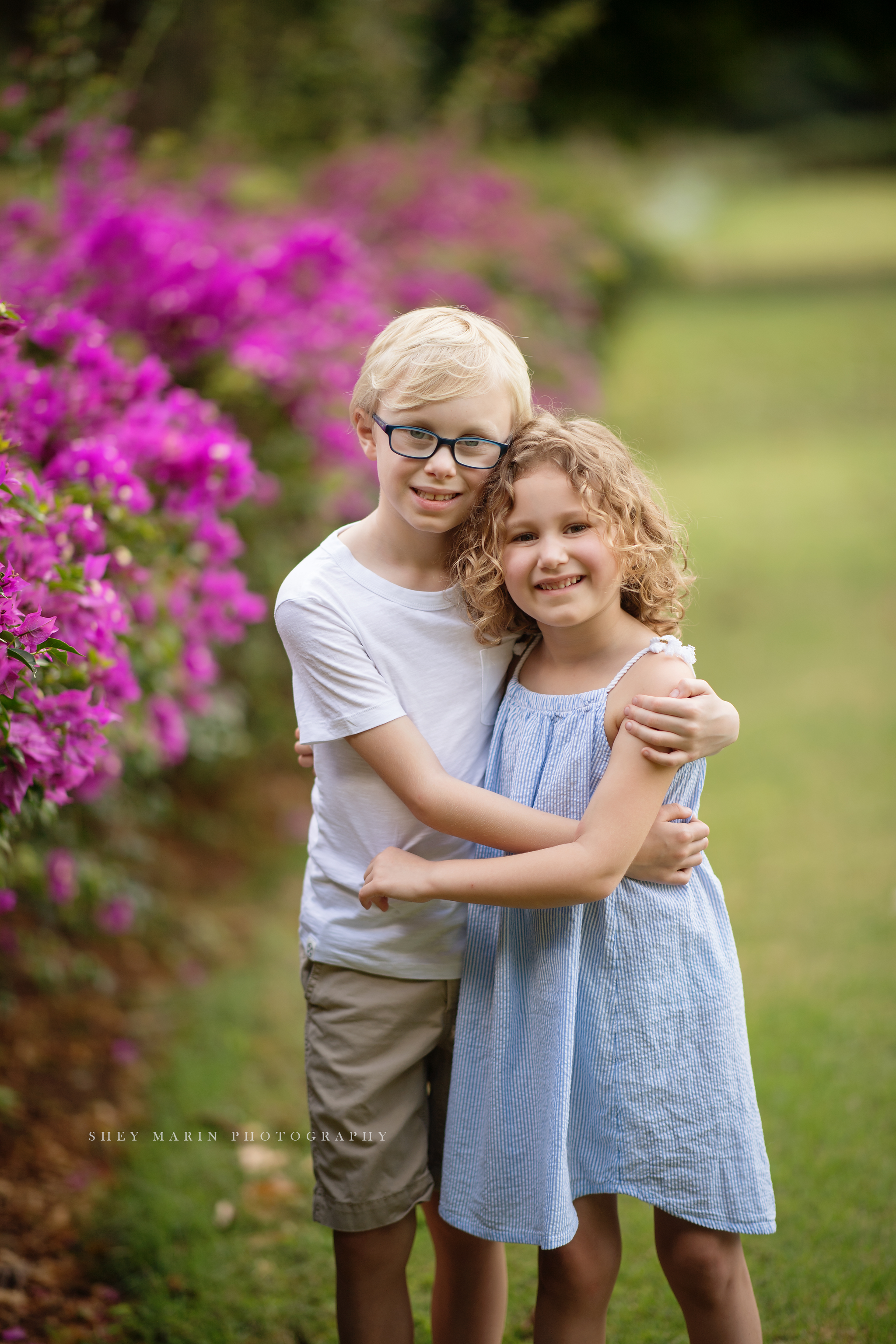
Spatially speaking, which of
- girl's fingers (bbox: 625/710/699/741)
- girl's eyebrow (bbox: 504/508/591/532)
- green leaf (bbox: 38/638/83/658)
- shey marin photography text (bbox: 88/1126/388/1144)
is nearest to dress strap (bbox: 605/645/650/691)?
girl's fingers (bbox: 625/710/699/741)

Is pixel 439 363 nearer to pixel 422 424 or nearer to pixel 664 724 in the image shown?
pixel 422 424

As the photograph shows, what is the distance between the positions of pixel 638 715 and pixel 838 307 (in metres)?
16.9

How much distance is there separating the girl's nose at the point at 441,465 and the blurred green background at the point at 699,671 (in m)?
0.30

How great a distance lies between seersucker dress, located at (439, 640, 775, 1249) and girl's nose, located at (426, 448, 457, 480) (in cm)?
38

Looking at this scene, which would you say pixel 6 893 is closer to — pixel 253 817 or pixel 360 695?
pixel 360 695

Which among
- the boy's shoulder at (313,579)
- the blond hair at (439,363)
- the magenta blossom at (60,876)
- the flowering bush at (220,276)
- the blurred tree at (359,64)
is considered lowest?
the magenta blossom at (60,876)


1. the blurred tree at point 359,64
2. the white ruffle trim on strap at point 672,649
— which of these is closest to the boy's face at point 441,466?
the white ruffle trim on strap at point 672,649

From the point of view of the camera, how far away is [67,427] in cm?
229

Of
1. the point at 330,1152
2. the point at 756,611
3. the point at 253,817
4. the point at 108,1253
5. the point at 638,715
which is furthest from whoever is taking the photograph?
the point at 756,611

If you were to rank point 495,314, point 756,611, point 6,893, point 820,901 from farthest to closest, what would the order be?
point 756,611
point 495,314
point 820,901
point 6,893

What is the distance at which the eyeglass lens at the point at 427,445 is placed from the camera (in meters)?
1.69

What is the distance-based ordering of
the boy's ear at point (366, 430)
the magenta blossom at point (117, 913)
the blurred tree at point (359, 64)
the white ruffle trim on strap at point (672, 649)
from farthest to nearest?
1. the blurred tree at point (359, 64)
2. the magenta blossom at point (117, 913)
3. the boy's ear at point (366, 430)
4. the white ruffle trim on strap at point (672, 649)

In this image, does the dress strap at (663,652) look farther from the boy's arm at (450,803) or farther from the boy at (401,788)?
the boy's arm at (450,803)

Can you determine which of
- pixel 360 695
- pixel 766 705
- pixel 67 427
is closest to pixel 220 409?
pixel 67 427
